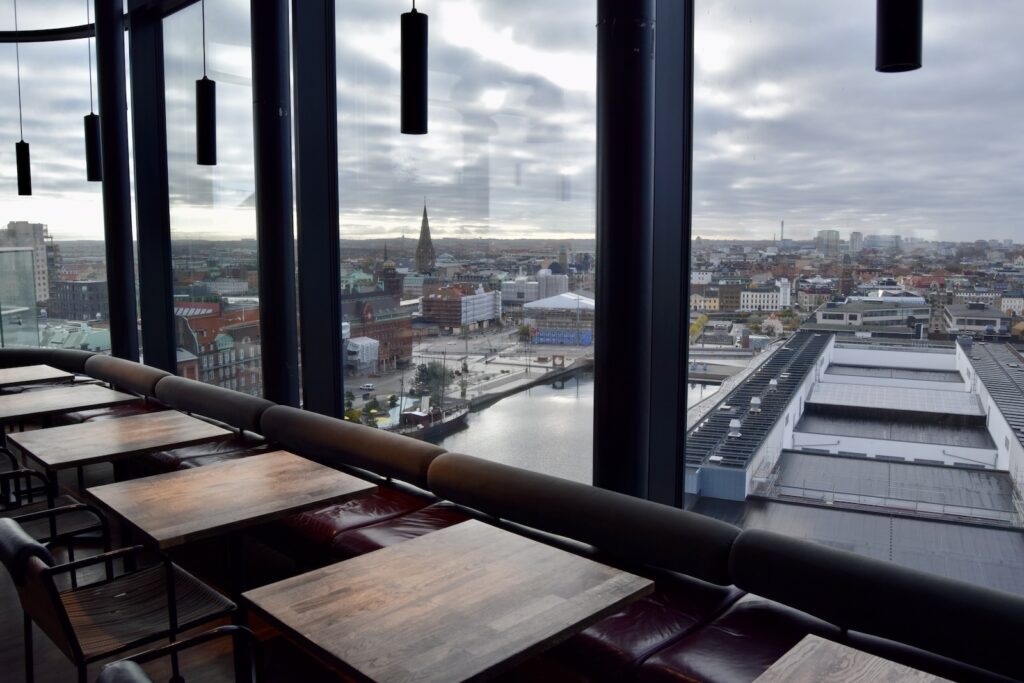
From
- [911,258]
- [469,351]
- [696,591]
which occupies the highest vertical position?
[911,258]

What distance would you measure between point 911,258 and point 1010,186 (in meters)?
0.39

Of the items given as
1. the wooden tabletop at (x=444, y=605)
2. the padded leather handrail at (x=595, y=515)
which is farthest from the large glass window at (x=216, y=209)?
the wooden tabletop at (x=444, y=605)

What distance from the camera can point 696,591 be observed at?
279 cm

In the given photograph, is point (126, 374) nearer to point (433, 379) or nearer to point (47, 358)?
point (47, 358)

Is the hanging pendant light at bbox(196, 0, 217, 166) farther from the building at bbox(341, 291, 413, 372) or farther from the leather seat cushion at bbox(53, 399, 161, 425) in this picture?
the leather seat cushion at bbox(53, 399, 161, 425)

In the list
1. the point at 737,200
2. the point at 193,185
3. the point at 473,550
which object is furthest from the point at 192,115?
the point at 473,550

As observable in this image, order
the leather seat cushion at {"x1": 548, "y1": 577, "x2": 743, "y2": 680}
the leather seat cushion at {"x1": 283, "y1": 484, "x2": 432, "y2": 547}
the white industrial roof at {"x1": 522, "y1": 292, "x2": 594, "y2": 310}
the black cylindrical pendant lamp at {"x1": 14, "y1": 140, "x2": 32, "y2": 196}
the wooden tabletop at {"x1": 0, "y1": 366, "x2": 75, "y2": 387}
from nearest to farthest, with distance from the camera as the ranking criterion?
the leather seat cushion at {"x1": 548, "y1": 577, "x2": 743, "y2": 680}, the leather seat cushion at {"x1": 283, "y1": 484, "x2": 432, "y2": 547}, the white industrial roof at {"x1": 522, "y1": 292, "x2": 594, "y2": 310}, the wooden tabletop at {"x1": 0, "y1": 366, "x2": 75, "y2": 387}, the black cylindrical pendant lamp at {"x1": 14, "y1": 140, "x2": 32, "y2": 196}

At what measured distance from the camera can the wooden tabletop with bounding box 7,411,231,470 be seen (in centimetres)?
356

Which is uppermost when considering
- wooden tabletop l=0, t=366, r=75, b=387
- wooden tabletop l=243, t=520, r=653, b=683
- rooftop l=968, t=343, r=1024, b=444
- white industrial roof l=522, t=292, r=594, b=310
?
white industrial roof l=522, t=292, r=594, b=310

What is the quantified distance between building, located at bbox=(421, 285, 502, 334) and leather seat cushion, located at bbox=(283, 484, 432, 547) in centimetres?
100

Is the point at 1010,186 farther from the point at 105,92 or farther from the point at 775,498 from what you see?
the point at 105,92

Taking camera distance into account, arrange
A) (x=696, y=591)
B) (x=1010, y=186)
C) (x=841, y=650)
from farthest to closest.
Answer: (x=696, y=591) → (x=1010, y=186) → (x=841, y=650)

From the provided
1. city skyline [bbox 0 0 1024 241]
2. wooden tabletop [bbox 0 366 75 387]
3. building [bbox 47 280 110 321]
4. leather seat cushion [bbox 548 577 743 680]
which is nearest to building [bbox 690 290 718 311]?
city skyline [bbox 0 0 1024 241]

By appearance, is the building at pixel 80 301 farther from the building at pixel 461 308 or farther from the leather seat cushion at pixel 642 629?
the leather seat cushion at pixel 642 629
